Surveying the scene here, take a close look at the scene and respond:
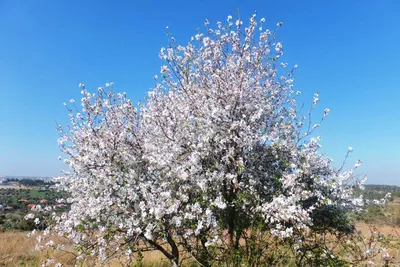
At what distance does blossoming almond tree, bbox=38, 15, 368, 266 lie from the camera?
654 cm

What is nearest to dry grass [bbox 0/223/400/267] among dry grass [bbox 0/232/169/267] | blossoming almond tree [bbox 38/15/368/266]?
dry grass [bbox 0/232/169/267]

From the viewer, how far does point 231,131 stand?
7.25m

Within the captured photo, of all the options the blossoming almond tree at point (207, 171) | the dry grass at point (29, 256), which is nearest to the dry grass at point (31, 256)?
the dry grass at point (29, 256)

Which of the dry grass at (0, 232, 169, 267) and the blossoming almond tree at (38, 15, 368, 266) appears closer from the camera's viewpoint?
the blossoming almond tree at (38, 15, 368, 266)

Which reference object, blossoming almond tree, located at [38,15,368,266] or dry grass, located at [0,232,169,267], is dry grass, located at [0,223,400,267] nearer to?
dry grass, located at [0,232,169,267]

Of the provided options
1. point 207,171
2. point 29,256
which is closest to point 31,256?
point 29,256

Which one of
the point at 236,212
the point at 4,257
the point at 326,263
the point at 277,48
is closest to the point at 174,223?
the point at 236,212

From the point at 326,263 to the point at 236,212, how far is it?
201 cm

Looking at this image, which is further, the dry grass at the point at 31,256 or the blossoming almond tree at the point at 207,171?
the dry grass at the point at 31,256

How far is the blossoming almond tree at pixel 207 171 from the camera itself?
258 inches

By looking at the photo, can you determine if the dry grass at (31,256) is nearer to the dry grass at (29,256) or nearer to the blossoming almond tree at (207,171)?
the dry grass at (29,256)

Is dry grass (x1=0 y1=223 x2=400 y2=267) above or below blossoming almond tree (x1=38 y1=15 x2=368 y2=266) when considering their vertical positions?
below

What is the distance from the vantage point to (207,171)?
6.75m

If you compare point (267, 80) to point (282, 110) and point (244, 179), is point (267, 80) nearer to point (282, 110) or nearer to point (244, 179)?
point (282, 110)
